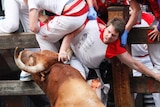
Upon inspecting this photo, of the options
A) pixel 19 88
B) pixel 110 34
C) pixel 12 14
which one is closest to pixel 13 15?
pixel 12 14

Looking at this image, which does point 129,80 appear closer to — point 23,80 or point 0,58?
point 23,80

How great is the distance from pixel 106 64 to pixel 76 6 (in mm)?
784

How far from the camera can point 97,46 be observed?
4.55 metres

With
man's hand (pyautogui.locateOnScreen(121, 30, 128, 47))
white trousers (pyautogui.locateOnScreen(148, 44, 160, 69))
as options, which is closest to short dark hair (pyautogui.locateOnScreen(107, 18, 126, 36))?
man's hand (pyautogui.locateOnScreen(121, 30, 128, 47))

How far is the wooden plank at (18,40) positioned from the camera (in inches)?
196

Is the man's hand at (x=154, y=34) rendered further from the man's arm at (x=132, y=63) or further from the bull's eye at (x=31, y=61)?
the bull's eye at (x=31, y=61)

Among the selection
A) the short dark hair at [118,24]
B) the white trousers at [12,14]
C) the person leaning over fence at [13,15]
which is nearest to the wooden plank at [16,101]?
the person leaning over fence at [13,15]

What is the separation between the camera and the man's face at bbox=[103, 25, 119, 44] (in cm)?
435

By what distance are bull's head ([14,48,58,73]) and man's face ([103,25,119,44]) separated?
866 millimetres

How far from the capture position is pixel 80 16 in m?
4.45

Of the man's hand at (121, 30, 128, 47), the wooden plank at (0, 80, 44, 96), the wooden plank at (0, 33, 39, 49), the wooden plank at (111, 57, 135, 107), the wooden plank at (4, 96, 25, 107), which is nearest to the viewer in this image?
the man's hand at (121, 30, 128, 47)

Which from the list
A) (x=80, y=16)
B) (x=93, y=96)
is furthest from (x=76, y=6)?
(x=93, y=96)

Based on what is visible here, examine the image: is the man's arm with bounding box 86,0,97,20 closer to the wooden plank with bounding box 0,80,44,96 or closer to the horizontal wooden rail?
the horizontal wooden rail

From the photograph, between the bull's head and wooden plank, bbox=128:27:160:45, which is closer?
the bull's head
